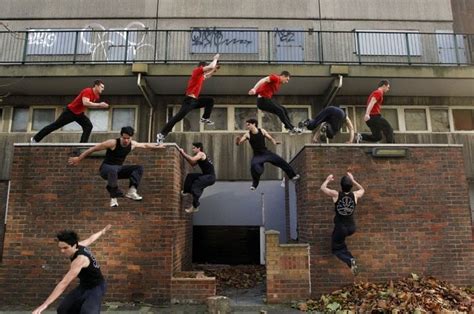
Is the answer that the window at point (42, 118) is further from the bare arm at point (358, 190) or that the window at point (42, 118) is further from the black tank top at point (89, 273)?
the bare arm at point (358, 190)

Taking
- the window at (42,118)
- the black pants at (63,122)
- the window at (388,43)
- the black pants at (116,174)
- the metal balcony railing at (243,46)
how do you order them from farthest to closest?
1. the window at (388,43)
2. the metal balcony railing at (243,46)
3. the window at (42,118)
4. the black pants at (63,122)
5. the black pants at (116,174)

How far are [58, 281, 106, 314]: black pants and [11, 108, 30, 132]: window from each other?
9233 millimetres

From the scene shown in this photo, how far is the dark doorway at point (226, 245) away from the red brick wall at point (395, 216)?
307 centimetres

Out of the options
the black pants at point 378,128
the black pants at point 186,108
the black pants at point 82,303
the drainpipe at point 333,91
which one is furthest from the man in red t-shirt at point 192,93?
the drainpipe at point 333,91

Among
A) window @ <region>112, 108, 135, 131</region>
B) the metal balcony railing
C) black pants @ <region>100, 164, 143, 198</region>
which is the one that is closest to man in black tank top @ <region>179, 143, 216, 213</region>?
black pants @ <region>100, 164, 143, 198</region>

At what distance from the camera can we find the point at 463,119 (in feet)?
41.1

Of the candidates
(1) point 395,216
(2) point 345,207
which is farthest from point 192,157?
(1) point 395,216

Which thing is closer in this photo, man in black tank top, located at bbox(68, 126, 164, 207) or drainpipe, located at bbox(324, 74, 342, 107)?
man in black tank top, located at bbox(68, 126, 164, 207)

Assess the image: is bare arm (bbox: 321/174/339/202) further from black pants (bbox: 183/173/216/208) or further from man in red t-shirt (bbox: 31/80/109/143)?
man in red t-shirt (bbox: 31/80/109/143)

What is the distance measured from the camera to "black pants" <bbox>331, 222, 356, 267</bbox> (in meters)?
7.25

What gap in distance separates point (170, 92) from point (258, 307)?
7.57 m

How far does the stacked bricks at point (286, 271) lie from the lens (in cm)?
741

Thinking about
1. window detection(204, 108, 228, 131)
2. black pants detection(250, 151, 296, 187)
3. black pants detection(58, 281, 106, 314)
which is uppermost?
window detection(204, 108, 228, 131)

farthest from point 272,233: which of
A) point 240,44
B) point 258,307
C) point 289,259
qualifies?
point 240,44
